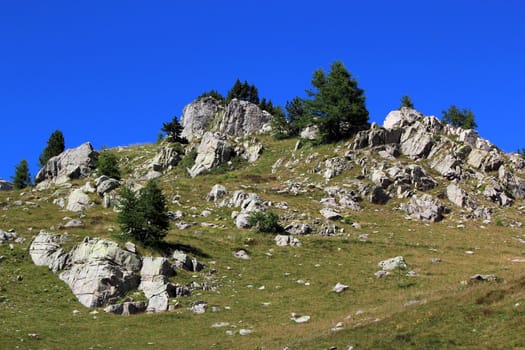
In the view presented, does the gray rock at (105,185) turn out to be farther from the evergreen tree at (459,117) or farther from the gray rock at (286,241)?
the evergreen tree at (459,117)

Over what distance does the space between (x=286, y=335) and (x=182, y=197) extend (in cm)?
4594

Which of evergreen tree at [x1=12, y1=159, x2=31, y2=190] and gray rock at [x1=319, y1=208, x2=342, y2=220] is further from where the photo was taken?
evergreen tree at [x1=12, y1=159, x2=31, y2=190]

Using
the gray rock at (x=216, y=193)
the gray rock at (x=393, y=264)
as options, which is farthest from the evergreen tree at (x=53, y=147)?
the gray rock at (x=393, y=264)

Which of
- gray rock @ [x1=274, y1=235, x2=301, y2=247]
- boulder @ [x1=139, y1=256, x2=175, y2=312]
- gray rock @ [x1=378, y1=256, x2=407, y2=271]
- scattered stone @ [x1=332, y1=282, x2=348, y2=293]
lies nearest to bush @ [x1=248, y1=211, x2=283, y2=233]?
gray rock @ [x1=274, y1=235, x2=301, y2=247]

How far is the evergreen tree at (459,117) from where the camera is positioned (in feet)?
367

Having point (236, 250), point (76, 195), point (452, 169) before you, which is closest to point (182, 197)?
point (76, 195)

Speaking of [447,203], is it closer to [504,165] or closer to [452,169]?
[452,169]

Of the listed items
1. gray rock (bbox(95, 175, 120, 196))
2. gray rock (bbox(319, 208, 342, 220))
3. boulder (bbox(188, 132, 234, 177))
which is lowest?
gray rock (bbox(319, 208, 342, 220))

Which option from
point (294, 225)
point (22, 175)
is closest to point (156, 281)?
point (294, 225)

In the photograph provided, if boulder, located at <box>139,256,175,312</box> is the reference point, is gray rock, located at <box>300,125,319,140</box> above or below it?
above

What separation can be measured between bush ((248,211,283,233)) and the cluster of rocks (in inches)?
504

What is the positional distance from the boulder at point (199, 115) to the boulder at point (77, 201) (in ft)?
205

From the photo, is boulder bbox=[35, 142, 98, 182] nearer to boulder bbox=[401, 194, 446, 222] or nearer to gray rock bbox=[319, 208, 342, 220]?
gray rock bbox=[319, 208, 342, 220]

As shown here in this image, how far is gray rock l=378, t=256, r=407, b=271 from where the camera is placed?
49688 millimetres
